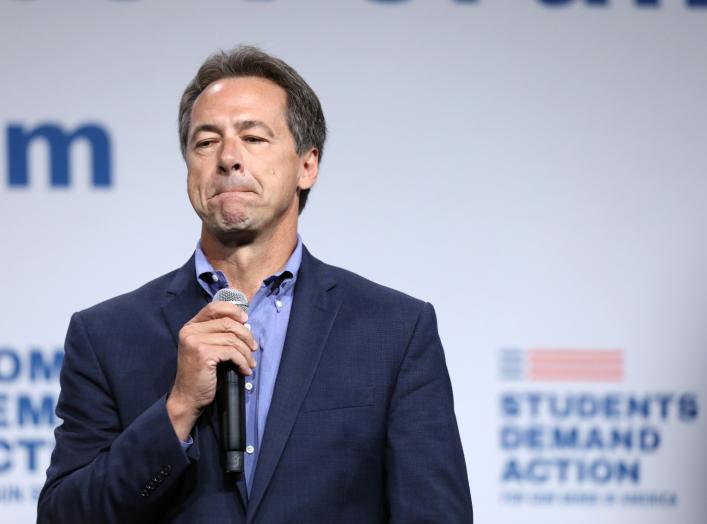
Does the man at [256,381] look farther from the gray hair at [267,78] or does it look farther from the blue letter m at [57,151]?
the blue letter m at [57,151]

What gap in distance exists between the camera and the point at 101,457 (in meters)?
2.15

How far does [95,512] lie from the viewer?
210 centimetres

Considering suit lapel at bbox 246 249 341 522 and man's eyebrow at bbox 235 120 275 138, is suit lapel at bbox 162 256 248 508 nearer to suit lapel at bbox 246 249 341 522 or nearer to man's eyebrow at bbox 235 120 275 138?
suit lapel at bbox 246 249 341 522

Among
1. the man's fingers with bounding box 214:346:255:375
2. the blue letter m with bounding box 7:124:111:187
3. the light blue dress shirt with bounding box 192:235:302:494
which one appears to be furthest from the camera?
the blue letter m with bounding box 7:124:111:187

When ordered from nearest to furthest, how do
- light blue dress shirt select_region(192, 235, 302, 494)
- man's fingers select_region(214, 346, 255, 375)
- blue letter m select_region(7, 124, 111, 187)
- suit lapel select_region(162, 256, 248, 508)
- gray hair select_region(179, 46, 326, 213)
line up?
man's fingers select_region(214, 346, 255, 375)
light blue dress shirt select_region(192, 235, 302, 494)
suit lapel select_region(162, 256, 248, 508)
gray hair select_region(179, 46, 326, 213)
blue letter m select_region(7, 124, 111, 187)

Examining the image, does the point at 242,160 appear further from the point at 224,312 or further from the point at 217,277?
the point at 224,312

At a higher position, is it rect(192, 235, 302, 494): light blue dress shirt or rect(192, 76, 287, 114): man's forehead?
rect(192, 76, 287, 114): man's forehead

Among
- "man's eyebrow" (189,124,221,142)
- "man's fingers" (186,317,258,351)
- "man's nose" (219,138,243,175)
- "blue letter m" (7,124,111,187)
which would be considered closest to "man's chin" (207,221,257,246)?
"man's nose" (219,138,243,175)

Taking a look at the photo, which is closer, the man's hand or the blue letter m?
the man's hand

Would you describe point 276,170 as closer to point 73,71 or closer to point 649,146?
point 73,71

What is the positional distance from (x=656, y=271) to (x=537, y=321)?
19.9 inches

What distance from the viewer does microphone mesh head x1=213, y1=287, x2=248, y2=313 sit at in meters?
2.15

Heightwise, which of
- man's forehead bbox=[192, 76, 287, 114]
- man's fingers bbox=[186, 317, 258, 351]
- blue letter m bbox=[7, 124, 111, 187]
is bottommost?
man's fingers bbox=[186, 317, 258, 351]

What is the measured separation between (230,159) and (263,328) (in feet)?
1.18
